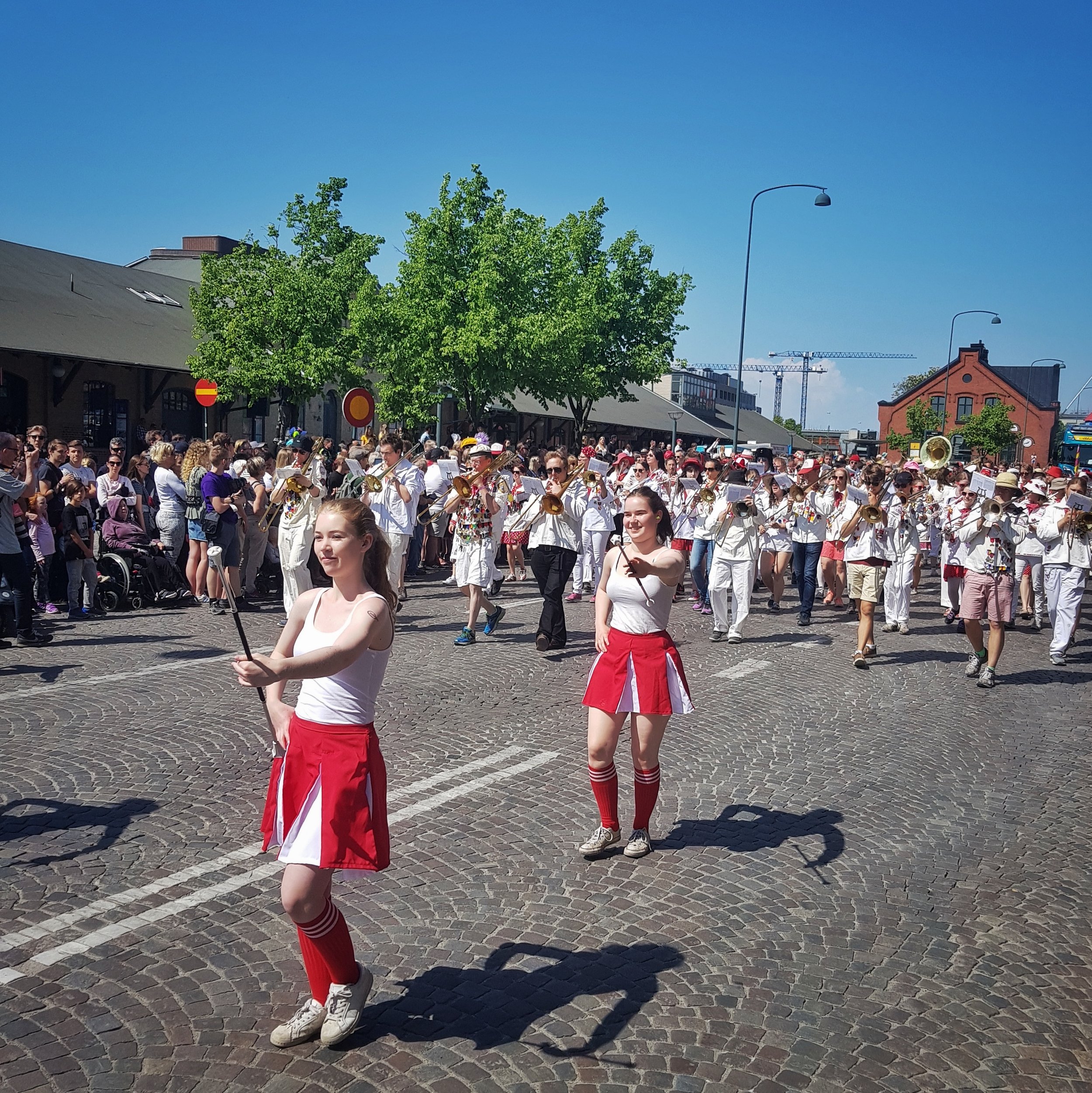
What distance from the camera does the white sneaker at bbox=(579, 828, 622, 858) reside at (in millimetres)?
5188

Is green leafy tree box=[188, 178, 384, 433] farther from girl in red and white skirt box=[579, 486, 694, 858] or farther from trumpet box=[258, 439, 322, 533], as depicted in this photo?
girl in red and white skirt box=[579, 486, 694, 858]

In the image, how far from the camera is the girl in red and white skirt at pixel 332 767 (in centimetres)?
336

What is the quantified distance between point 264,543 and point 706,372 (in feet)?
484

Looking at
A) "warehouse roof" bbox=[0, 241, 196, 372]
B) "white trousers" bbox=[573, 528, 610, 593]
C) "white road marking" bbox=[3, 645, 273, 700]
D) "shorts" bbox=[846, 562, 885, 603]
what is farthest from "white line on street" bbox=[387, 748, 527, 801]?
"warehouse roof" bbox=[0, 241, 196, 372]

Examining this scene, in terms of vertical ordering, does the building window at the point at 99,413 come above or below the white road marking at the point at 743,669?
above

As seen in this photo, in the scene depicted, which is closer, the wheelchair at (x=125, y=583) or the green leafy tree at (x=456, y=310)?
the wheelchair at (x=125, y=583)

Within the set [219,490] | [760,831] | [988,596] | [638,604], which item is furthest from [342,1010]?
[219,490]

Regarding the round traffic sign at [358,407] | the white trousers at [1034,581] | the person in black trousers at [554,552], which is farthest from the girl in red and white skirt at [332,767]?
the round traffic sign at [358,407]

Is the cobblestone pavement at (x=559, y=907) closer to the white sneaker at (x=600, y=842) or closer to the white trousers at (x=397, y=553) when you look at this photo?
the white sneaker at (x=600, y=842)

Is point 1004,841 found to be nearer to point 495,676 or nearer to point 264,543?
point 495,676

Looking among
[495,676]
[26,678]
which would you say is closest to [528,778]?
[495,676]

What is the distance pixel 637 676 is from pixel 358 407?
37.4 ft

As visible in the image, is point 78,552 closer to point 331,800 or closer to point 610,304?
point 331,800

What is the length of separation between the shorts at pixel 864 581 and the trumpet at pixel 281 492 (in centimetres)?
572
